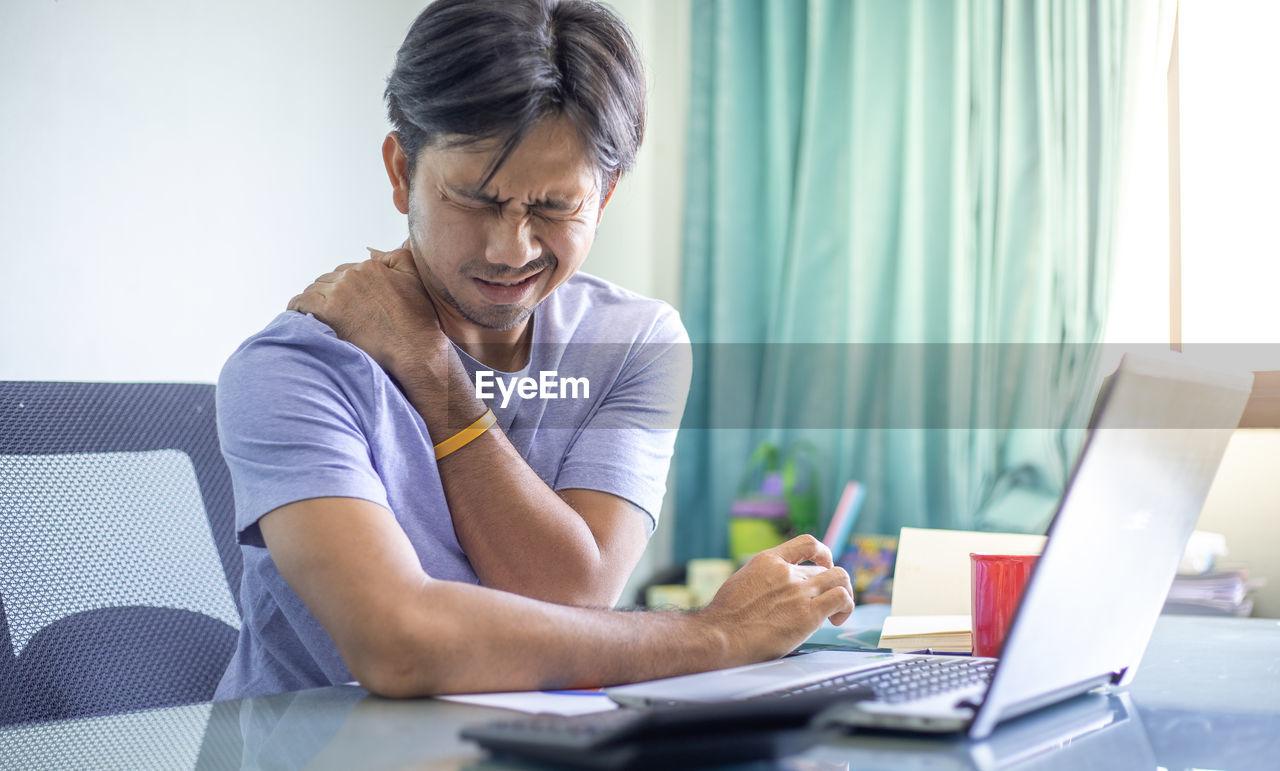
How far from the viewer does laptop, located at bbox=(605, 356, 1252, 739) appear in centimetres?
54

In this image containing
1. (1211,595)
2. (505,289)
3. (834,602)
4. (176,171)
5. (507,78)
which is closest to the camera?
(834,602)

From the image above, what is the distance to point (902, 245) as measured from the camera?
2457mm

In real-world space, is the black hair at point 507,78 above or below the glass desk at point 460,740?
above

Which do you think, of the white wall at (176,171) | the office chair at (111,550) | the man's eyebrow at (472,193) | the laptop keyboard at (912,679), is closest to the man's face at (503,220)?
the man's eyebrow at (472,193)

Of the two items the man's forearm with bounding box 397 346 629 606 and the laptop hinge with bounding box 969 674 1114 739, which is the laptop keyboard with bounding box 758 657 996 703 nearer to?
the laptop hinge with bounding box 969 674 1114 739

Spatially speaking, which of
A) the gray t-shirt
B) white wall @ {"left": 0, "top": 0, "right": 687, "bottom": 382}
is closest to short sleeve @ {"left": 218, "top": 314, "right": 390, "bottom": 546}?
the gray t-shirt

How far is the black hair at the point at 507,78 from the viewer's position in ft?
3.26

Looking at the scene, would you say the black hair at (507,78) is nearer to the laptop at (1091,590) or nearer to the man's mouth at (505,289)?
the man's mouth at (505,289)

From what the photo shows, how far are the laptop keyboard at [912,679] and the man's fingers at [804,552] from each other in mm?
166

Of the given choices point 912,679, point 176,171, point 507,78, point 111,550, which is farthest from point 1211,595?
point 176,171

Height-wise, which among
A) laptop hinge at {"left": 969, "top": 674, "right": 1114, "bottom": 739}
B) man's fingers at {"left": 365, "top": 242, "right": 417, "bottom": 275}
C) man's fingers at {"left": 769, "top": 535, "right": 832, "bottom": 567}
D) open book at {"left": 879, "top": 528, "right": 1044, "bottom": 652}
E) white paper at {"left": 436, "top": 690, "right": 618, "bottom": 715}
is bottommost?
open book at {"left": 879, "top": 528, "right": 1044, "bottom": 652}
